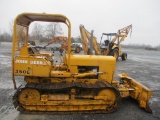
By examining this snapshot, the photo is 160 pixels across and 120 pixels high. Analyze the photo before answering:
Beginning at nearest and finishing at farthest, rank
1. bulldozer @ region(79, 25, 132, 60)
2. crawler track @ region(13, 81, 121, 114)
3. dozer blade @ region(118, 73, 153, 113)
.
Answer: crawler track @ region(13, 81, 121, 114) < dozer blade @ region(118, 73, 153, 113) < bulldozer @ region(79, 25, 132, 60)

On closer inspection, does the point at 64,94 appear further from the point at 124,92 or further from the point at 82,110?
the point at 124,92

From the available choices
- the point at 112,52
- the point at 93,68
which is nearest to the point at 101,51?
the point at 112,52

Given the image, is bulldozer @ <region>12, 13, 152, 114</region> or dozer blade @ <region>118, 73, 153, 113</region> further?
dozer blade @ <region>118, 73, 153, 113</region>

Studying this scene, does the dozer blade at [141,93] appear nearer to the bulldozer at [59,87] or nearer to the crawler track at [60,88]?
the bulldozer at [59,87]

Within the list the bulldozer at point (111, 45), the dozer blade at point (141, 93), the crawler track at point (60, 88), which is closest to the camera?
the crawler track at point (60, 88)

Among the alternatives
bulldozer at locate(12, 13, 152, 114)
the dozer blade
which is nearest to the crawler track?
bulldozer at locate(12, 13, 152, 114)

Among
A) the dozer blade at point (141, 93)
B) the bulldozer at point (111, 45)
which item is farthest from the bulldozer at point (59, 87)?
the bulldozer at point (111, 45)

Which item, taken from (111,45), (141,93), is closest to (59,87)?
(141,93)

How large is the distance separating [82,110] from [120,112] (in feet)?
3.85

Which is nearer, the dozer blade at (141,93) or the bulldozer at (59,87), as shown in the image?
the bulldozer at (59,87)

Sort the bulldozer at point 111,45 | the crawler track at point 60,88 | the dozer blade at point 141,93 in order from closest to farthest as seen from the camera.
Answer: the crawler track at point 60,88 < the dozer blade at point 141,93 < the bulldozer at point 111,45

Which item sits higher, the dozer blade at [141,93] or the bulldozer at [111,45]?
the bulldozer at [111,45]

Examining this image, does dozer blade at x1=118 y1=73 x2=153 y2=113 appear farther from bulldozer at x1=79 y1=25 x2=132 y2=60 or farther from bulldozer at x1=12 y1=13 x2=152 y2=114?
bulldozer at x1=79 y1=25 x2=132 y2=60

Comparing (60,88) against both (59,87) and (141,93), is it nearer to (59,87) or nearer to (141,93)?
(59,87)
